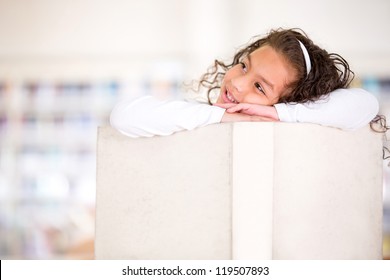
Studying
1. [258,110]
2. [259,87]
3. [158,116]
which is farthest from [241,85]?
[158,116]

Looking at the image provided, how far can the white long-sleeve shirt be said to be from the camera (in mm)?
797

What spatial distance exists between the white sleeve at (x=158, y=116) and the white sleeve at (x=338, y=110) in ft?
0.42

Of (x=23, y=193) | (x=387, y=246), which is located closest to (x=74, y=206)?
(x=23, y=193)

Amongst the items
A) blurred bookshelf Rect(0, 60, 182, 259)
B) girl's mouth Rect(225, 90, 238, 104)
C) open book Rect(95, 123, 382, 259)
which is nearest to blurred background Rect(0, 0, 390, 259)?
blurred bookshelf Rect(0, 60, 182, 259)

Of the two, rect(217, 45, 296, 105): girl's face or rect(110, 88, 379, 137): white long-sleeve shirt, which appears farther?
rect(217, 45, 296, 105): girl's face

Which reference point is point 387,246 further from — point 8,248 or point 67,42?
point 67,42

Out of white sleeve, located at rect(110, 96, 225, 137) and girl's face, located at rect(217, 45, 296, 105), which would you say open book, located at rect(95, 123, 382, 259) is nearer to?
white sleeve, located at rect(110, 96, 225, 137)

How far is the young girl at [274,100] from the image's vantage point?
0.80 m

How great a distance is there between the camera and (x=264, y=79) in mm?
1023

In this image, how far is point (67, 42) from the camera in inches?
109

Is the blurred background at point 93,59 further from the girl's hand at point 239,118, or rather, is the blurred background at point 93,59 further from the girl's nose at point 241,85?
the girl's hand at point 239,118

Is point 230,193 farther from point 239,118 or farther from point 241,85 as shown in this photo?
point 241,85

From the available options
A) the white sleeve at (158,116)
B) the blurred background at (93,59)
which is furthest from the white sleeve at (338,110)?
the blurred background at (93,59)
